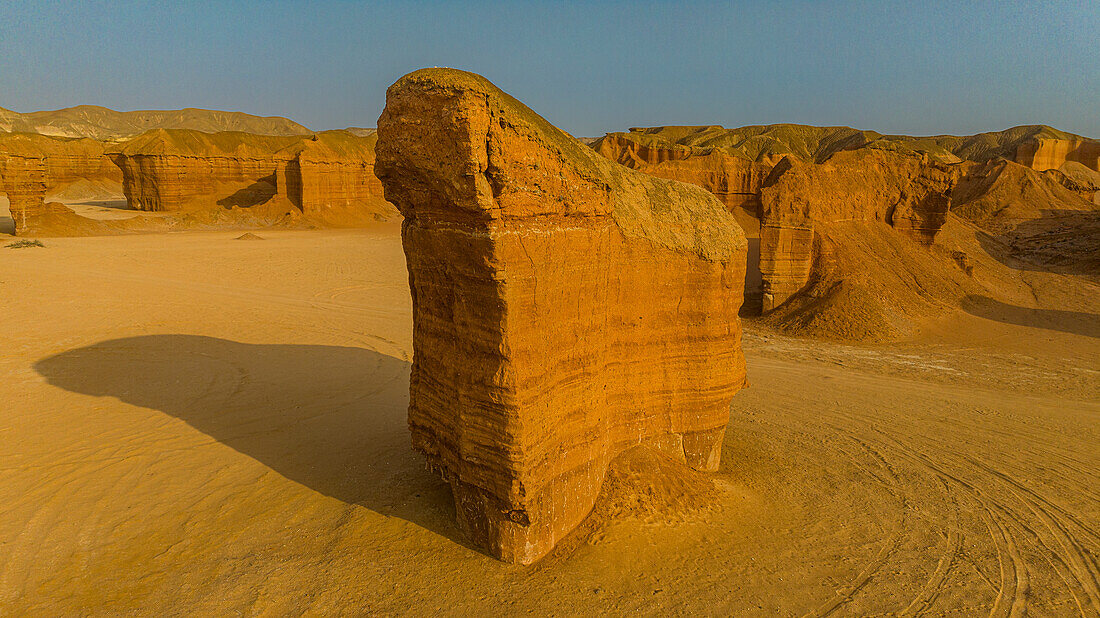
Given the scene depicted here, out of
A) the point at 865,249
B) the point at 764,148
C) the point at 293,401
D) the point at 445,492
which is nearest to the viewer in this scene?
the point at 445,492

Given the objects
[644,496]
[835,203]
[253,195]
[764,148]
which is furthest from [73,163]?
[764,148]

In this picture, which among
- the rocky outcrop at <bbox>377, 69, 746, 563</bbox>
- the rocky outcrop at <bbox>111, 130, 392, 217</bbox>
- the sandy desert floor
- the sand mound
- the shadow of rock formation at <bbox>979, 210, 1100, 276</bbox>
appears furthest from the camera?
the rocky outcrop at <bbox>111, 130, 392, 217</bbox>

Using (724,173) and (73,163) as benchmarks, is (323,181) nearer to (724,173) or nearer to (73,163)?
(724,173)

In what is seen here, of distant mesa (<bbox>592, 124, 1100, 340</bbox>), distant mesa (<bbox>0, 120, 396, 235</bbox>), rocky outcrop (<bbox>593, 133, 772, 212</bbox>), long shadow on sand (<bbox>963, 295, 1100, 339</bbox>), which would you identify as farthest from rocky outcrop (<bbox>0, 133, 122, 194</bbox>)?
long shadow on sand (<bbox>963, 295, 1100, 339</bbox>)

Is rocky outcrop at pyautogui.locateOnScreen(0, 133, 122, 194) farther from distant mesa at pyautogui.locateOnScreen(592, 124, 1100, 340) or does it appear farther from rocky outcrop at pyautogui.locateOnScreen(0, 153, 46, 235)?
distant mesa at pyautogui.locateOnScreen(592, 124, 1100, 340)

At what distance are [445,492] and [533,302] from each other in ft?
9.84

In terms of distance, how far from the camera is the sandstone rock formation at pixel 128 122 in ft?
385

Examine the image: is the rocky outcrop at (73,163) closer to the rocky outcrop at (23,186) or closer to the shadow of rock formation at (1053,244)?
the rocky outcrop at (23,186)

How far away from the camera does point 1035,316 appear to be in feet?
55.1

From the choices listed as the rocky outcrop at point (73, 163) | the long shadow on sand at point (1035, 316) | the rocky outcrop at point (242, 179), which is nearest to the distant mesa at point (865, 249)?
the long shadow on sand at point (1035, 316)

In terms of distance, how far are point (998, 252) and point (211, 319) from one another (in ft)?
101

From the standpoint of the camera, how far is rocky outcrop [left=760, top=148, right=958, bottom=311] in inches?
635

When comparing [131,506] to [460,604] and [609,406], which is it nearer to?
[460,604]

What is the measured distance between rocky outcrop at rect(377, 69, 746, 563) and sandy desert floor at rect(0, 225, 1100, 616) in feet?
2.82
